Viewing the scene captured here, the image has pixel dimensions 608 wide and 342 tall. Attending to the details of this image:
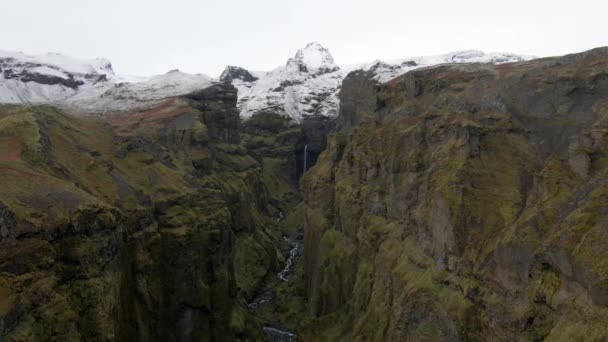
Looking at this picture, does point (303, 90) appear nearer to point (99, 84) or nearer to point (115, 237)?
point (99, 84)

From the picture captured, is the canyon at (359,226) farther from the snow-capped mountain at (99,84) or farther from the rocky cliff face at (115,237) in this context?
the snow-capped mountain at (99,84)

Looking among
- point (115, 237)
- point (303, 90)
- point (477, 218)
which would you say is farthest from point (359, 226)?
point (303, 90)

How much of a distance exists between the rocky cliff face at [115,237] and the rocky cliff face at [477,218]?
12389 millimetres

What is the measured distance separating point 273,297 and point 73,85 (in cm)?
7811

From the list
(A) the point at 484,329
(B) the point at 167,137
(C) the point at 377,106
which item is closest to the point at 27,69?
(B) the point at 167,137

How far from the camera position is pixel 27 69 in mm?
113500

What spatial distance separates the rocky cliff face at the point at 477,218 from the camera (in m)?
24.5

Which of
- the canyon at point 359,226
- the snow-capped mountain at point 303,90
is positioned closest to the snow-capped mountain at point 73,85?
the canyon at point 359,226

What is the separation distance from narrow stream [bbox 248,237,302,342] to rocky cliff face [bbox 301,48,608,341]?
4931 mm

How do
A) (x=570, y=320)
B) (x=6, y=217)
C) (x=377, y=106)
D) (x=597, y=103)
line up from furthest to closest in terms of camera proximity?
(x=377, y=106), (x=597, y=103), (x=6, y=217), (x=570, y=320)

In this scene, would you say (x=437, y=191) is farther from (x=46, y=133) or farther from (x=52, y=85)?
(x=52, y=85)

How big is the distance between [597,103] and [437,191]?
15898 mm

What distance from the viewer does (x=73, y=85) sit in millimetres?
119188

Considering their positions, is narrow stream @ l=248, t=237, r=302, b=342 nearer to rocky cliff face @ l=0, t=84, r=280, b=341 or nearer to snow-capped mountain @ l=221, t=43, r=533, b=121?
rocky cliff face @ l=0, t=84, r=280, b=341
